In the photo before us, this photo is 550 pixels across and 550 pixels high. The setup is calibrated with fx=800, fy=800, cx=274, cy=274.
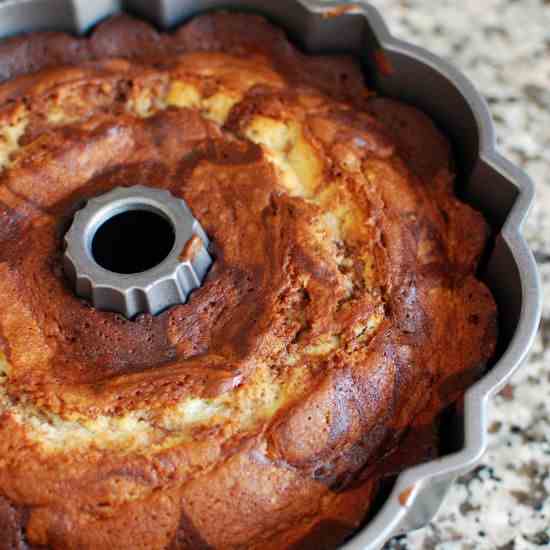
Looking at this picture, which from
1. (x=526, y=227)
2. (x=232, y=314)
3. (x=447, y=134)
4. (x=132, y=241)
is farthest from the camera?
(x=526, y=227)

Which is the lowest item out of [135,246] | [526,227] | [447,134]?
[526,227]

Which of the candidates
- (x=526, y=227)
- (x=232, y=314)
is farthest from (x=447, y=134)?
(x=232, y=314)

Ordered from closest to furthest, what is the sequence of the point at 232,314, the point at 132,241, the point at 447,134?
the point at 232,314 → the point at 132,241 → the point at 447,134

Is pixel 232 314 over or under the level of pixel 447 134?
under

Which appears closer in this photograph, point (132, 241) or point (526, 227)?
point (132, 241)

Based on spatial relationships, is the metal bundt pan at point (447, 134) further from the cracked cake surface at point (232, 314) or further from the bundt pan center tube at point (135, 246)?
the bundt pan center tube at point (135, 246)

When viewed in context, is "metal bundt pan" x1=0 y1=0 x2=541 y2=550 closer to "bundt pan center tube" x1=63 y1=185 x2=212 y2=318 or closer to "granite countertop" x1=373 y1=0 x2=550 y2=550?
"granite countertop" x1=373 y1=0 x2=550 y2=550

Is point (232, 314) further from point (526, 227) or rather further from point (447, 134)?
point (526, 227)

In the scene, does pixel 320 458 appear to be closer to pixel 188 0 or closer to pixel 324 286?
pixel 324 286
